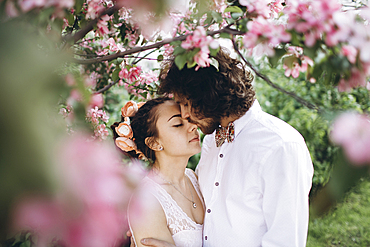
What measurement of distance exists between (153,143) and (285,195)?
3.20ft

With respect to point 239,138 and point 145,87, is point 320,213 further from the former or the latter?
point 145,87

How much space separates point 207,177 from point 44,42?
5.43 feet

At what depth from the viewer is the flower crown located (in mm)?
2020

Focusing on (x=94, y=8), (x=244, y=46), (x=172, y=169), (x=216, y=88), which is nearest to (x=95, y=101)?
(x=244, y=46)

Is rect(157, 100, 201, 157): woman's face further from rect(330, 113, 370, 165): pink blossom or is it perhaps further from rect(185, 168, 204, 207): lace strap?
rect(330, 113, 370, 165): pink blossom

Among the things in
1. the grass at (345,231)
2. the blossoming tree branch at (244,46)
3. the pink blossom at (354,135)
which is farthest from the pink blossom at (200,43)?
the grass at (345,231)

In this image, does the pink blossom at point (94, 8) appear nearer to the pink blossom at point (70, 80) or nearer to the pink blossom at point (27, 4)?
the pink blossom at point (27, 4)

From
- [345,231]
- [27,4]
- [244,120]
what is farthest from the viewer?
[345,231]

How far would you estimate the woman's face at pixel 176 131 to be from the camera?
1.92 m

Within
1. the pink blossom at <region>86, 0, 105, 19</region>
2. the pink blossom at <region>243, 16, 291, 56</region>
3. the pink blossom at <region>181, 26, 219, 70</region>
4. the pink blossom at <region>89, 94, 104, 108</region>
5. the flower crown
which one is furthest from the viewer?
the flower crown


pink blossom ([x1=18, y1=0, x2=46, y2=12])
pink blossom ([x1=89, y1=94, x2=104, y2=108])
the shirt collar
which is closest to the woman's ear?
the shirt collar

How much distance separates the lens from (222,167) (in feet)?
6.02

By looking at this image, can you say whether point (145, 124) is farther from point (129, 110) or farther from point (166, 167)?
point (166, 167)

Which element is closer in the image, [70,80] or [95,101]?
[70,80]
